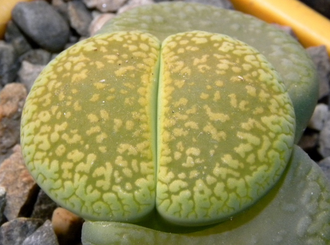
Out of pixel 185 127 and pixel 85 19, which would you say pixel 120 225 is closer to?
pixel 185 127

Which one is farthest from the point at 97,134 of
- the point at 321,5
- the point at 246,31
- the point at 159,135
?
the point at 321,5

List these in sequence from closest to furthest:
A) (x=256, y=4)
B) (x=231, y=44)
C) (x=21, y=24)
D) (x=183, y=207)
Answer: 1. (x=183, y=207)
2. (x=231, y=44)
3. (x=21, y=24)
4. (x=256, y=4)

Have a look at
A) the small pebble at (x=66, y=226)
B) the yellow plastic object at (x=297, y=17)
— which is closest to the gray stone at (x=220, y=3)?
the yellow plastic object at (x=297, y=17)

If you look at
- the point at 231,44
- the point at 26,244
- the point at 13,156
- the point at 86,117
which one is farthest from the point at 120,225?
the point at 13,156

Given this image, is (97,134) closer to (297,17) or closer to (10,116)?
(10,116)

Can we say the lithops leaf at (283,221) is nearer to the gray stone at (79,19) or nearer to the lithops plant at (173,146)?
the lithops plant at (173,146)

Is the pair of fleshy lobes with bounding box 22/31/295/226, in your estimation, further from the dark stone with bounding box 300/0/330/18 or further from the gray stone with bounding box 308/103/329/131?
the dark stone with bounding box 300/0/330/18

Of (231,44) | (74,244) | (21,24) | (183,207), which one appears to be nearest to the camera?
(183,207)
